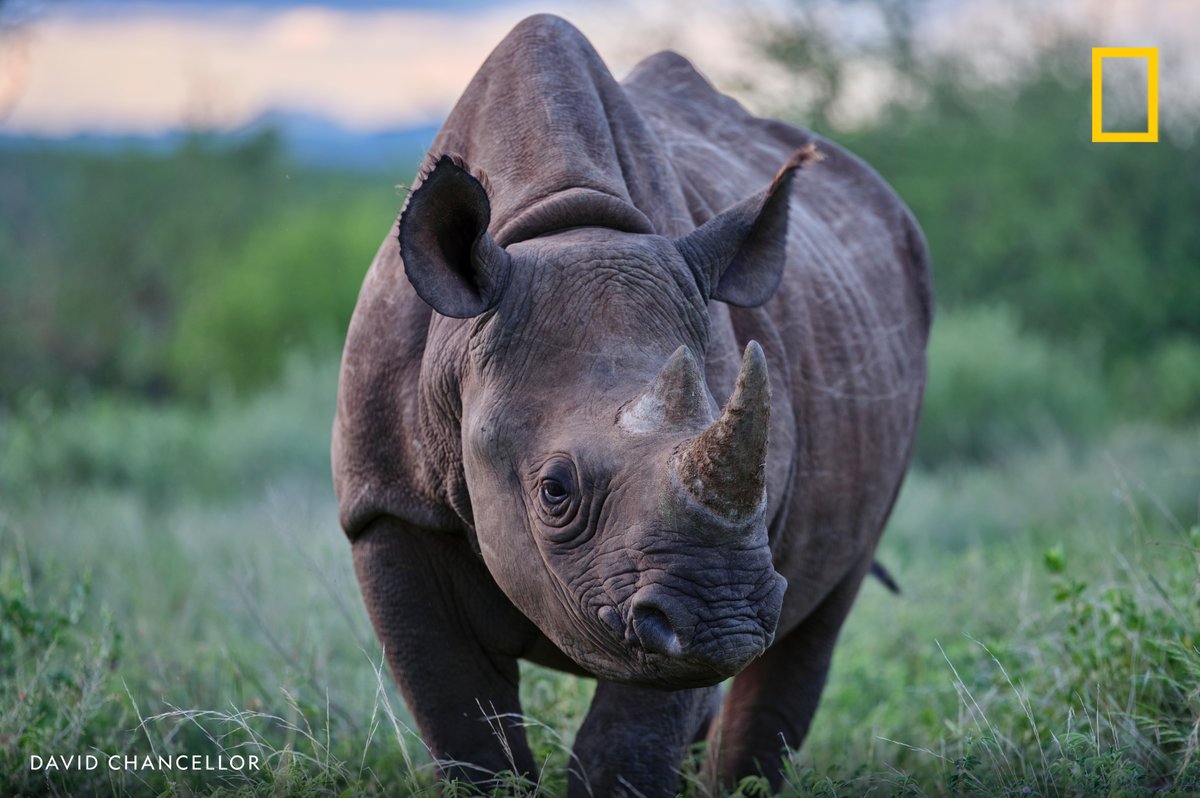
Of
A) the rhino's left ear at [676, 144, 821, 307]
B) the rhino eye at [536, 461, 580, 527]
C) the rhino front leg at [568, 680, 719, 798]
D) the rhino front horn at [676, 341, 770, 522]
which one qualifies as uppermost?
the rhino's left ear at [676, 144, 821, 307]

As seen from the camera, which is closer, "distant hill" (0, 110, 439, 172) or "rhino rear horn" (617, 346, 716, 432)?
"rhino rear horn" (617, 346, 716, 432)

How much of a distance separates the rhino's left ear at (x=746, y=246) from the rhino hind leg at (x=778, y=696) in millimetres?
1832

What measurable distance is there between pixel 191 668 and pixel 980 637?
3427mm

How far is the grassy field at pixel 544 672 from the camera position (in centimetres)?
434

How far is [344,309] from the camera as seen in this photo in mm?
24922

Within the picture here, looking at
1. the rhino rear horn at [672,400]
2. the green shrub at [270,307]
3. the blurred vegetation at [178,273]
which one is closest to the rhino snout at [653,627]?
the rhino rear horn at [672,400]

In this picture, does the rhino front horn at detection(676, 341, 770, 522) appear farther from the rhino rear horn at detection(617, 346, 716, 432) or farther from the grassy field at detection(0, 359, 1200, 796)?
the grassy field at detection(0, 359, 1200, 796)

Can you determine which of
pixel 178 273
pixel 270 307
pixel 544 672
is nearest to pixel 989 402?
pixel 544 672

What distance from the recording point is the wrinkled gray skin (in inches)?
124

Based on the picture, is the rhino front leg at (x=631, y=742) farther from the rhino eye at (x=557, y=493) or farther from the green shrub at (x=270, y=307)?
the green shrub at (x=270, y=307)

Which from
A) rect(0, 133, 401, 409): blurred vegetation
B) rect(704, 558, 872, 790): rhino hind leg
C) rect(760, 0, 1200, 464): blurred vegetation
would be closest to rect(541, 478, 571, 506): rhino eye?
rect(704, 558, 872, 790): rhino hind leg

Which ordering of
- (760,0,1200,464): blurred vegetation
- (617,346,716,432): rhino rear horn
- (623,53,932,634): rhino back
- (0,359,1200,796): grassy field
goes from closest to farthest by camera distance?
(617,346,716,432): rhino rear horn
(0,359,1200,796): grassy field
(623,53,932,634): rhino back
(760,0,1200,464): blurred vegetation

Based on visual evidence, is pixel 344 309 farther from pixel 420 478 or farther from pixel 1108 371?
pixel 420 478

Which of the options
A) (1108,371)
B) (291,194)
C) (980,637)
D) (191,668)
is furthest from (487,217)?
(291,194)
